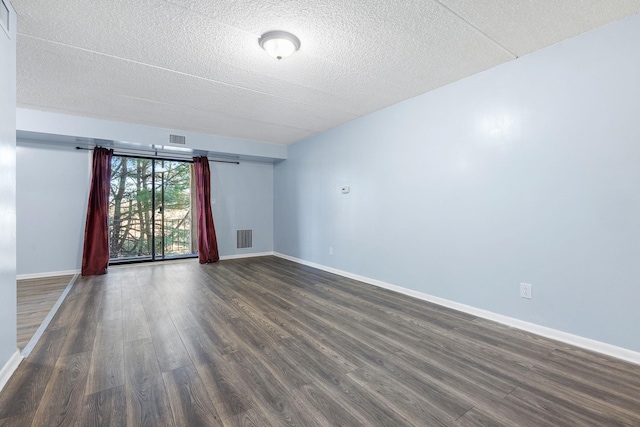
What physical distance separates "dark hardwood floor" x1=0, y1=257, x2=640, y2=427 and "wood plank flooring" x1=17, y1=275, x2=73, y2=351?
15 centimetres

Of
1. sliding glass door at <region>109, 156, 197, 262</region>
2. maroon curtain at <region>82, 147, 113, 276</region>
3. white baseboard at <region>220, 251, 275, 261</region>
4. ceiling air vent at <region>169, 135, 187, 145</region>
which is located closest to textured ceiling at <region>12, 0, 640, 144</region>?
ceiling air vent at <region>169, 135, 187, 145</region>

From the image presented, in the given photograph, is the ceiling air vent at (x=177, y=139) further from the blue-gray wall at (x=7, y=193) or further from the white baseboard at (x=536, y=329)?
the white baseboard at (x=536, y=329)

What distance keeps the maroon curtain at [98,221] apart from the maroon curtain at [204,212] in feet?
4.83

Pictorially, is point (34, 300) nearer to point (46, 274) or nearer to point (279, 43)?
point (46, 274)

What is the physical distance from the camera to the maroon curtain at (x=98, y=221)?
4.55 metres

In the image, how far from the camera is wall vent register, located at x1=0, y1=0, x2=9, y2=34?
1718mm

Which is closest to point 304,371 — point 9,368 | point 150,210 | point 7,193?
point 9,368

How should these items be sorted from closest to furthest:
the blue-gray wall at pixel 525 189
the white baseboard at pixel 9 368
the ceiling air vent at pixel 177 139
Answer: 1. the white baseboard at pixel 9 368
2. the blue-gray wall at pixel 525 189
3. the ceiling air vent at pixel 177 139

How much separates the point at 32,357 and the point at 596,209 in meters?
4.38

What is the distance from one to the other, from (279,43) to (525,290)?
303cm

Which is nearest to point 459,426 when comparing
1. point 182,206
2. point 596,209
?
point 596,209

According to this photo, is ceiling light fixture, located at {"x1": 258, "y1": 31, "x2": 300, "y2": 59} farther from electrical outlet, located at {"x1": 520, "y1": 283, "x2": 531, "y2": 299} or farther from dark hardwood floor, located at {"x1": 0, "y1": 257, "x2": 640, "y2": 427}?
electrical outlet, located at {"x1": 520, "y1": 283, "x2": 531, "y2": 299}

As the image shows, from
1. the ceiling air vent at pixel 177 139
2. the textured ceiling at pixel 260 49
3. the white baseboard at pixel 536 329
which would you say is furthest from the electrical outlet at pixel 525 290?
the ceiling air vent at pixel 177 139

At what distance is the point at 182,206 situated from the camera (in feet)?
18.9
